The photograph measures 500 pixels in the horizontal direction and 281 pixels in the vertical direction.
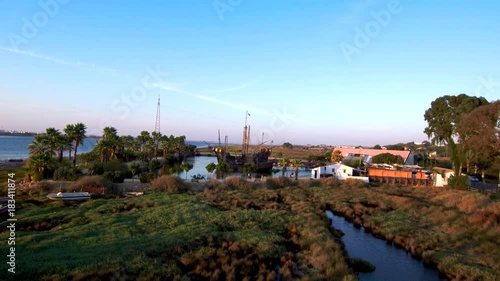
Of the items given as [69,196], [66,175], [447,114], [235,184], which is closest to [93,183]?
[69,196]

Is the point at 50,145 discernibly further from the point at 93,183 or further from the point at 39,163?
the point at 93,183

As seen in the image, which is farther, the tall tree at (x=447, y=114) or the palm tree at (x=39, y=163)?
the tall tree at (x=447, y=114)

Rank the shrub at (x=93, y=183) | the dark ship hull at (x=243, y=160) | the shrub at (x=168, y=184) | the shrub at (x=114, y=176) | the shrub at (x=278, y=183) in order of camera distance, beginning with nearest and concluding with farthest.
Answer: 1. the shrub at (x=93, y=183)
2. the shrub at (x=168, y=184)
3. the shrub at (x=114, y=176)
4. the shrub at (x=278, y=183)
5. the dark ship hull at (x=243, y=160)

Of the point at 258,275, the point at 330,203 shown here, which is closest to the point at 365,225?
the point at 330,203

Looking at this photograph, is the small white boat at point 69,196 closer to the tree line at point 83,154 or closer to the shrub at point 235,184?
the tree line at point 83,154

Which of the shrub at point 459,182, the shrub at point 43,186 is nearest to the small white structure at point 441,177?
the shrub at point 459,182

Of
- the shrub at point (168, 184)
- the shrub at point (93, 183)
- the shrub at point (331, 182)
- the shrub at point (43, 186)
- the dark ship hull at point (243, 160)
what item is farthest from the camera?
the dark ship hull at point (243, 160)
